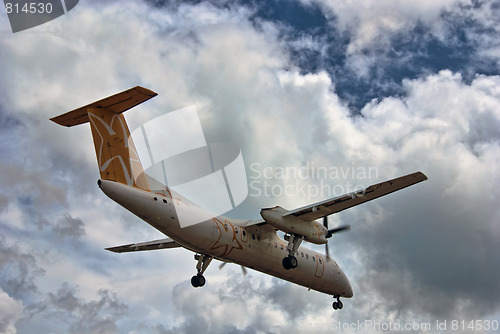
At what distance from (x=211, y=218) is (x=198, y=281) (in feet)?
18.7

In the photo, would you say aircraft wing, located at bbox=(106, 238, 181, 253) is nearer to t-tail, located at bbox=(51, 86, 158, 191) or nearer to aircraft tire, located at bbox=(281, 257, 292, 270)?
aircraft tire, located at bbox=(281, 257, 292, 270)

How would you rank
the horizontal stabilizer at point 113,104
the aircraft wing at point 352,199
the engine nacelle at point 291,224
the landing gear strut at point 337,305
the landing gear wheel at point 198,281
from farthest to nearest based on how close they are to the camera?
1. the landing gear strut at point 337,305
2. the landing gear wheel at point 198,281
3. the engine nacelle at point 291,224
4. the aircraft wing at point 352,199
5. the horizontal stabilizer at point 113,104

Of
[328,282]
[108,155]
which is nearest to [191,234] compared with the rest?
[108,155]

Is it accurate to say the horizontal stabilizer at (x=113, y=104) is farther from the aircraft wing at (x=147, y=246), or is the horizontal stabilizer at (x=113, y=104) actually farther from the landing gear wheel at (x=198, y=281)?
the landing gear wheel at (x=198, y=281)

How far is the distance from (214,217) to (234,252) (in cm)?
197

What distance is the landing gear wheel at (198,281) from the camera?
26.9 m

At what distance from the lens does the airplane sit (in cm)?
1981

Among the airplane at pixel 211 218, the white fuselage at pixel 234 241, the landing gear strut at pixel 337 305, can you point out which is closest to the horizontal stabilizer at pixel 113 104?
the airplane at pixel 211 218

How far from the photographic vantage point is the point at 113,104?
19812 mm

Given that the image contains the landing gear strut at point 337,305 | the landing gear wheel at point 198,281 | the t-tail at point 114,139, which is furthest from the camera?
the landing gear strut at point 337,305

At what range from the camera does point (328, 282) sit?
28672 mm

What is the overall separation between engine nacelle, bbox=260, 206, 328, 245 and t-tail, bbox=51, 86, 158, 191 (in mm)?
5898

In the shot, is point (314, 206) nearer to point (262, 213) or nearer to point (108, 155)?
point (262, 213)

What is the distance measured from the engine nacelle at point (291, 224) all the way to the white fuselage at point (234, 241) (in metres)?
1.30
